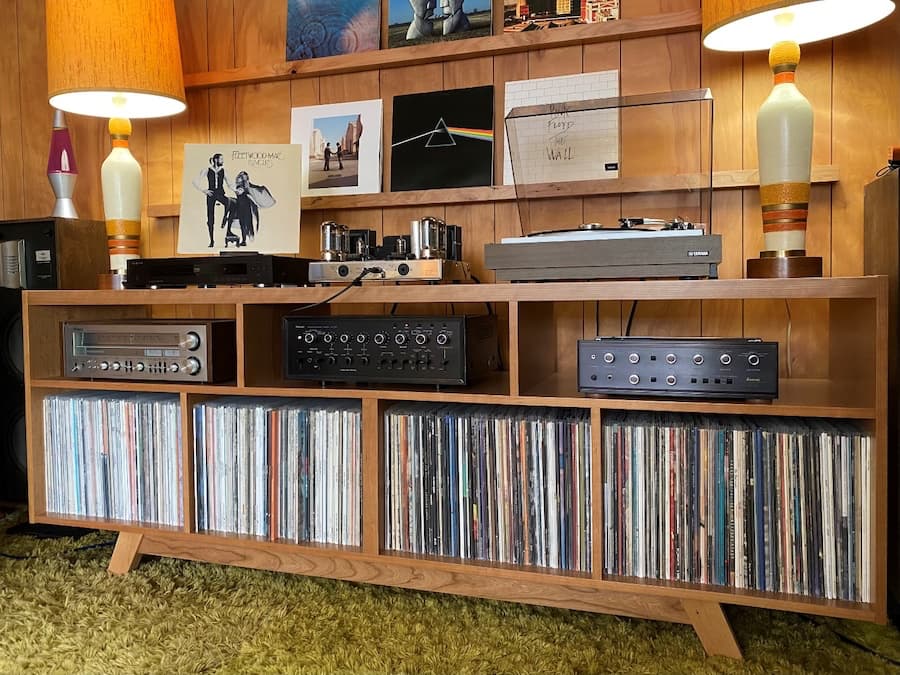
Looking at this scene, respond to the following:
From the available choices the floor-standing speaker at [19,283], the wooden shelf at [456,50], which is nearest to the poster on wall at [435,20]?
the wooden shelf at [456,50]

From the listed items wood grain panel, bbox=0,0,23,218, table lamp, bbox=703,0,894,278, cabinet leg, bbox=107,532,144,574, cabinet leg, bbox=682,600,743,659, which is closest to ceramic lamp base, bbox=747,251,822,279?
table lamp, bbox=703,0,894,278

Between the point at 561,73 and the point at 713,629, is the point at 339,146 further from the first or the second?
the point at 713,629

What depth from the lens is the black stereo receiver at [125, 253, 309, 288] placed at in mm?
1624

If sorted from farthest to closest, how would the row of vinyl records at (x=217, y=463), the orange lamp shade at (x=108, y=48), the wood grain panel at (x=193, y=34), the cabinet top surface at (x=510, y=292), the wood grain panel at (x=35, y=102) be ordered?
the wood grain panel at (x=35, y=102) → the wood grain panel at (x=193, y=34) → the orange lamp shade at (x=108, y=48) → the row of vinyl records at (x=217, y=463) → the cabinet top surface at (x=510, y=292)

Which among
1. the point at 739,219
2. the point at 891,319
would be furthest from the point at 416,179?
the point at 891,319

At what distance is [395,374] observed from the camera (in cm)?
149

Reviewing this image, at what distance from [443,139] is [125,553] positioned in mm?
1304

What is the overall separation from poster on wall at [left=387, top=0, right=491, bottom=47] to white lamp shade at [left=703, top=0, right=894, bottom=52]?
0.63 m

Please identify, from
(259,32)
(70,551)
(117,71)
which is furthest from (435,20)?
(70,551)

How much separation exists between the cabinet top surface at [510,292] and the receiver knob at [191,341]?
0.08 m

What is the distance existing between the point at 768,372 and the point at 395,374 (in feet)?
2.32

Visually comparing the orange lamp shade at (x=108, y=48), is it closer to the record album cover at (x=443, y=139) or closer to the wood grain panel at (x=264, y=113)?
the wood grain panel at (x=264, y=113)

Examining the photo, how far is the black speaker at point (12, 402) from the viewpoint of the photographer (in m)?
2.00

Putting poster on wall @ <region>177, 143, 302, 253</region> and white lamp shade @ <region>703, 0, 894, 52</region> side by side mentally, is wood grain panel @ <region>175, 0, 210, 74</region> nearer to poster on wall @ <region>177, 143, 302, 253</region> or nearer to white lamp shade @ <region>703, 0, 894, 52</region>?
poster on wall @ <region>177, 143, 302, 253</region>
